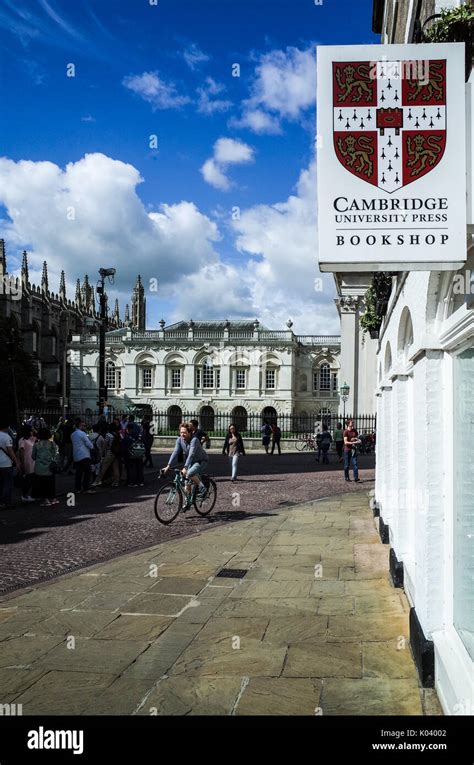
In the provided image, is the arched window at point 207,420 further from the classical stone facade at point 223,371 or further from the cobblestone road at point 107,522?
the cobblestone road at point 107,522

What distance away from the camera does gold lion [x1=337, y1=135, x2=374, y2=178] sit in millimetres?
3230

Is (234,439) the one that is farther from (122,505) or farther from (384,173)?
(384,173)

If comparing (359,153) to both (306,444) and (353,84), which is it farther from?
(306,444)

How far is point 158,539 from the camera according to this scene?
30.5ft

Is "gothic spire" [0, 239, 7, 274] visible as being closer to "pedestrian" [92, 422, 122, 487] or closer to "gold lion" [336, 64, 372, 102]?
"pedestrian" [92, 422, 122, 487]

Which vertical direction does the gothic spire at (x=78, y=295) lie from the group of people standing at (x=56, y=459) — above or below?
above

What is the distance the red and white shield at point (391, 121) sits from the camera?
3.20m

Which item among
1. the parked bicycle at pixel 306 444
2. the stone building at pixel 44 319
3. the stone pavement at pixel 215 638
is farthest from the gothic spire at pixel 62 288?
the stone pavement at pixel 215 638

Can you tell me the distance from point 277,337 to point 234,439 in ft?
161

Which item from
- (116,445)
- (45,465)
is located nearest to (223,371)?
(116,445)

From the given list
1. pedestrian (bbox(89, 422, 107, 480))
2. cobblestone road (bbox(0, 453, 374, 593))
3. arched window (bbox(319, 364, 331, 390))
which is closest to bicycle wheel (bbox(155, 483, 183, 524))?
cobblestone road (bbox(0, 453, 374, 593))

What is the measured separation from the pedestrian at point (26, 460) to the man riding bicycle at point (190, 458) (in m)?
4.14

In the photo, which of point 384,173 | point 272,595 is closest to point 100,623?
point 272,595
